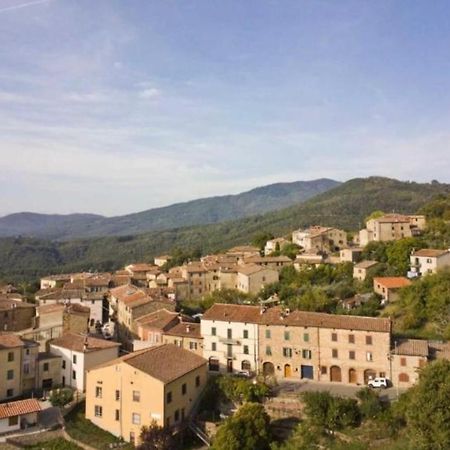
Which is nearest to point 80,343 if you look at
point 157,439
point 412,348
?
point 157,439

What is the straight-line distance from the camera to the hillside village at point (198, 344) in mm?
32906

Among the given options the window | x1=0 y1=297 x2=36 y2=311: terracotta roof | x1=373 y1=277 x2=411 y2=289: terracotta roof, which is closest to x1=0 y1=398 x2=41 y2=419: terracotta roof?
the window

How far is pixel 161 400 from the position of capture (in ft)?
103

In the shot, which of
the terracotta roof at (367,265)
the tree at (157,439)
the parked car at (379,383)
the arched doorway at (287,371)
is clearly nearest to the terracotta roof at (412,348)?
the parked car at (379,383)

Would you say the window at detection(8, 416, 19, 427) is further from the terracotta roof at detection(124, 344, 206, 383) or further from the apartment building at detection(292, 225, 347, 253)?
the apartment building at detection(292, 225, 347, 253)

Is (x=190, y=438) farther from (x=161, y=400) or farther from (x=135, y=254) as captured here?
(x=135, y=254)

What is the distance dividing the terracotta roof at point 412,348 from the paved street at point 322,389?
2.48 meters

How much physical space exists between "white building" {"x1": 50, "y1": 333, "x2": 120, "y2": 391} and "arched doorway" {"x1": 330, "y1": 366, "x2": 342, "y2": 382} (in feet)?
54.2

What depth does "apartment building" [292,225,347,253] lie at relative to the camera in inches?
3039

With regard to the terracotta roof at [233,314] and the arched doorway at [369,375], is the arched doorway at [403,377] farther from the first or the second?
the terracotta roof at [233,314]

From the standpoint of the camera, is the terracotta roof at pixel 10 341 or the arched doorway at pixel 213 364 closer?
the terracotta roof at pixel 10 341

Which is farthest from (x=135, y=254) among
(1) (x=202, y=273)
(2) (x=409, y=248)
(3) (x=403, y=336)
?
(3) (x=403, y=336)

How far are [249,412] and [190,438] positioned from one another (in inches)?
197

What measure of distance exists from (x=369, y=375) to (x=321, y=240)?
43.8 m
